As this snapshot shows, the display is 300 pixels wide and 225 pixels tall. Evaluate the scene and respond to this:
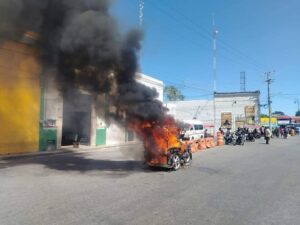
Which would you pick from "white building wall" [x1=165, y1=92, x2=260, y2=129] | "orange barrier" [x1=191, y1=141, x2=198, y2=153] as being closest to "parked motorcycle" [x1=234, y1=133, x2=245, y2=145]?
"orange barrier" [x1=191, y1=141, x2=198, y2=153]

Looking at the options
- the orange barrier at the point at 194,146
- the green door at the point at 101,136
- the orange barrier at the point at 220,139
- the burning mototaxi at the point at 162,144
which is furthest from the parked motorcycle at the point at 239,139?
the burning mototaxi at the point at 162,144

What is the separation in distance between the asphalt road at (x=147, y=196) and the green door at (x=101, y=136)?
37.1 feet

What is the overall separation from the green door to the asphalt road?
11.3 meters

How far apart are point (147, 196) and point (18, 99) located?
1136cm

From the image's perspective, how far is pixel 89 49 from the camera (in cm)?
1121

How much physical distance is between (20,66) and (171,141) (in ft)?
30.2

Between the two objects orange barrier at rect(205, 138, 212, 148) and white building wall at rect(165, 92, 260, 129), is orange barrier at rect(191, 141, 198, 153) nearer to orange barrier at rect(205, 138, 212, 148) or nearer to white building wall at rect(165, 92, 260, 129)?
orange barrier at rect(205, 138, 212, 148)

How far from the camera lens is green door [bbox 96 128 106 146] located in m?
23.6

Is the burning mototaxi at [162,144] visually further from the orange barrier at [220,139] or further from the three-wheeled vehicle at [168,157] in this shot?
the orange barrier at [220,139]

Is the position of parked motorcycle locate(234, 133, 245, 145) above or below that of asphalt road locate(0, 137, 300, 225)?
above

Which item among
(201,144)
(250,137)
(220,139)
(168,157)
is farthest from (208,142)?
(168,157)

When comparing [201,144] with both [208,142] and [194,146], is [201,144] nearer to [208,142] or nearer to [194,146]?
[194,146]

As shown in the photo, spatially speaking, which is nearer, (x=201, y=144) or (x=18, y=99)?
(x=18, y=99)

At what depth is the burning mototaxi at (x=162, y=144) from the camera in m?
11.6
